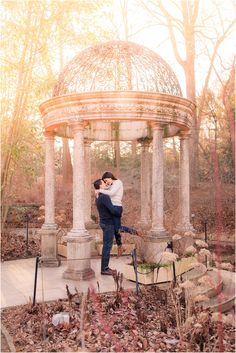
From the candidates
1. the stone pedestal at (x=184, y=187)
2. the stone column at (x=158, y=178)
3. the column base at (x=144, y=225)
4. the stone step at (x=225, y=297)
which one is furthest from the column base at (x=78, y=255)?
the column base at (x=144, y=225)

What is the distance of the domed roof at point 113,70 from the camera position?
31.2ft

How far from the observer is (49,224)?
34.3 ft

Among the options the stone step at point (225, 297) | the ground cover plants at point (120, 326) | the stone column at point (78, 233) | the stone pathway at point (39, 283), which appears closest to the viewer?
the ground cover plants at point (120, 326)

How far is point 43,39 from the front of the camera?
952 cm

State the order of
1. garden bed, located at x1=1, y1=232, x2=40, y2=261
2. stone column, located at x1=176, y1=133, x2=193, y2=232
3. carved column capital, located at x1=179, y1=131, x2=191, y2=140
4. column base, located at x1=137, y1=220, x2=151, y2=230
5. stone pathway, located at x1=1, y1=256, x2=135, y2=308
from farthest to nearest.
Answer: column base, located at x1=137, y1=220, x2=151, y2=230 → garden bed, located at x1=1, y1=232, x2=40, y2=261 → stone column, located at x1=176, y1=133, x2=193, y2=232 → carved column capital, located at x1=179, y1=131, x2=191, y2=140 → stone pathway, located at x1=1, y1=256, x2=135, y2=308

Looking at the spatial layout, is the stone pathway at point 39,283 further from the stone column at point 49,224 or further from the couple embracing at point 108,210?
the couple embracing at point 108,210

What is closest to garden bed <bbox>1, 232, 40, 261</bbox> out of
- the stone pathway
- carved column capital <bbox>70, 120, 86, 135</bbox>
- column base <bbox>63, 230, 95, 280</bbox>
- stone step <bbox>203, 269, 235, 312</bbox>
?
the stone pathway

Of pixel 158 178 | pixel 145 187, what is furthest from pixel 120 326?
pixel 145 187

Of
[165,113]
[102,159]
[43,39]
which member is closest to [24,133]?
[43,39]

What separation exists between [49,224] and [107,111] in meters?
3.62

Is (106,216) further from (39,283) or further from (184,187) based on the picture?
(184,187)

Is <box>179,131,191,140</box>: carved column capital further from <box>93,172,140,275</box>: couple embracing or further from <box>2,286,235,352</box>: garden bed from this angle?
<box>2,286,235,352</box>: garden bed

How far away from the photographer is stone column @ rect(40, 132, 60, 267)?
10234 millimetres

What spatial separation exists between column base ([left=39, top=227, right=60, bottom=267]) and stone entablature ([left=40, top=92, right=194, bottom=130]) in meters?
2.89
